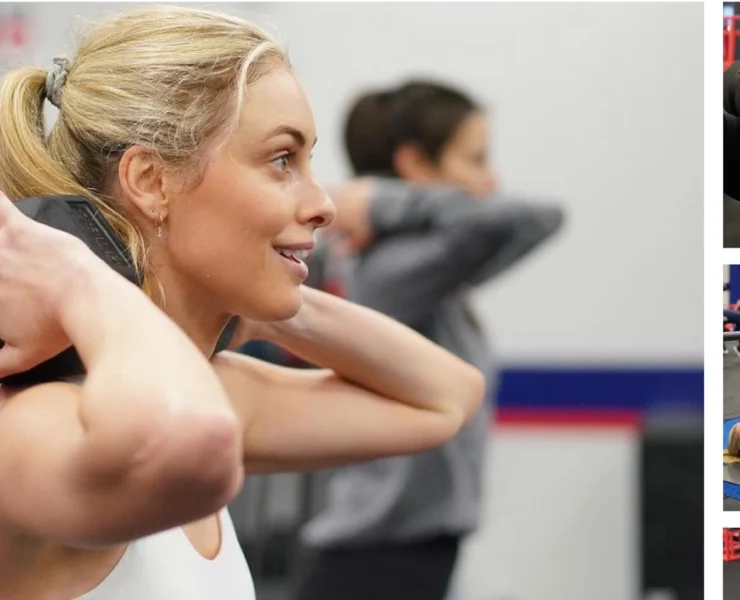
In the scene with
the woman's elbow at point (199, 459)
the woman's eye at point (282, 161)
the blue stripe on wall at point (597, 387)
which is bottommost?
the blue stripe on wall at point (597, 387)

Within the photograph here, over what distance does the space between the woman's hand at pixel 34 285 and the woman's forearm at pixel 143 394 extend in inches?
1.3

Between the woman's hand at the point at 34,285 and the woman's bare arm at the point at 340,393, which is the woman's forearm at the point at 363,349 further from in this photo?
the woman's hand at the point at 34,285

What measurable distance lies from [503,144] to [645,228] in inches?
18.4

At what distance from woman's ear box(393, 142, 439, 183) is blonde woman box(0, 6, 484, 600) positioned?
1.12m

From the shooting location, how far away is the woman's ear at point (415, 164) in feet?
7.83

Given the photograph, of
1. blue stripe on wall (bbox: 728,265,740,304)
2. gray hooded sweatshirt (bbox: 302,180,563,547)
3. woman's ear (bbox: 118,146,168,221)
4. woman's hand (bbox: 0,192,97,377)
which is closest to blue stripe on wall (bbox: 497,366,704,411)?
gray hooded sweatshirt (bbox: 302,180,563,547)

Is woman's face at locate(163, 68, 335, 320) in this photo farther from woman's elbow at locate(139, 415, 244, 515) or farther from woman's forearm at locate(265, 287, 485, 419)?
woman's elbow at locate(139, 415, 244, 515)

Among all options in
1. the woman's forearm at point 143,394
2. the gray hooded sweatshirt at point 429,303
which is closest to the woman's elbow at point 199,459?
the woman's forearm at point 143,394

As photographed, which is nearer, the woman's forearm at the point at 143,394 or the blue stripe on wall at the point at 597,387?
the woman's forearm at the point at 143,394

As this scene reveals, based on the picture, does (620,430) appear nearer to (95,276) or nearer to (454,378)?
(454,378)

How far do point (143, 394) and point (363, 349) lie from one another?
53cm

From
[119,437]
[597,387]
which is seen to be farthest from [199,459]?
[597,387]

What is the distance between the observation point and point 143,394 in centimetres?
71

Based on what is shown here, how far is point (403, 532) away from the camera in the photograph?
217cm
